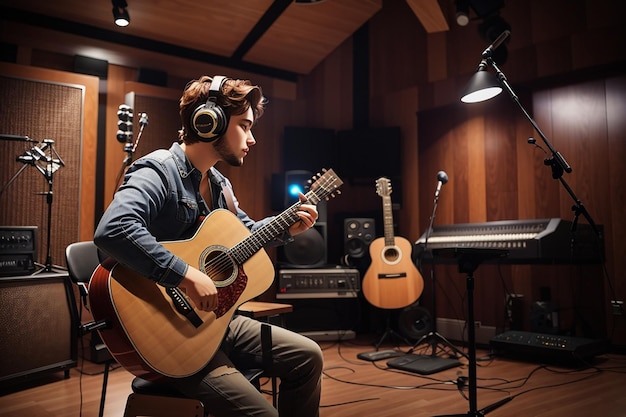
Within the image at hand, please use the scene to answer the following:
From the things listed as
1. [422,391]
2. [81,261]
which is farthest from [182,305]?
[422,391]

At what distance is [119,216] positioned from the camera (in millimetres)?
1411

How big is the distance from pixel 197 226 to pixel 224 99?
483 mm

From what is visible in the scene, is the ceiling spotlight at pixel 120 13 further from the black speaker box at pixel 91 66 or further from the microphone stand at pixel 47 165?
the microphone stand at pixel 47 165

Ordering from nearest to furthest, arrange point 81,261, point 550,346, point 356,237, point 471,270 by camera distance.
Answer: point 471,270 < point 81,261 < point 550,346 < point 356,237

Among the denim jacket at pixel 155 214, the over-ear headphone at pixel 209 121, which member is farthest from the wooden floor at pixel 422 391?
the over-ear headphone at pixel 209 121

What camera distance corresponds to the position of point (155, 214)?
62.6 inches

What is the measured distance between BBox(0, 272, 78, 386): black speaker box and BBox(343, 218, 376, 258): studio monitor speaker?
7.91ft

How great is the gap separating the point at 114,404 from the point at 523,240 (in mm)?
2830

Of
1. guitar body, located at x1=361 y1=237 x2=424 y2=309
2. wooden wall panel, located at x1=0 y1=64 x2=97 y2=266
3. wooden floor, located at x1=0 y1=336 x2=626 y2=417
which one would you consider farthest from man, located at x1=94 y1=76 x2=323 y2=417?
wooden wall panel, located at x1=0 y1=64 x2=97 y2=266

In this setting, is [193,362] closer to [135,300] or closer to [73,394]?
[135,300]

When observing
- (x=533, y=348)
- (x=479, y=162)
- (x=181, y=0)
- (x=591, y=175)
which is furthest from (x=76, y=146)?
(x=591, y=175)

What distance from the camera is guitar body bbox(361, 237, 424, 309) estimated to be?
13.5 ft

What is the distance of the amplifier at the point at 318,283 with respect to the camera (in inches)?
172

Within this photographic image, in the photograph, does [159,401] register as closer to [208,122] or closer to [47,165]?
[208,122]
